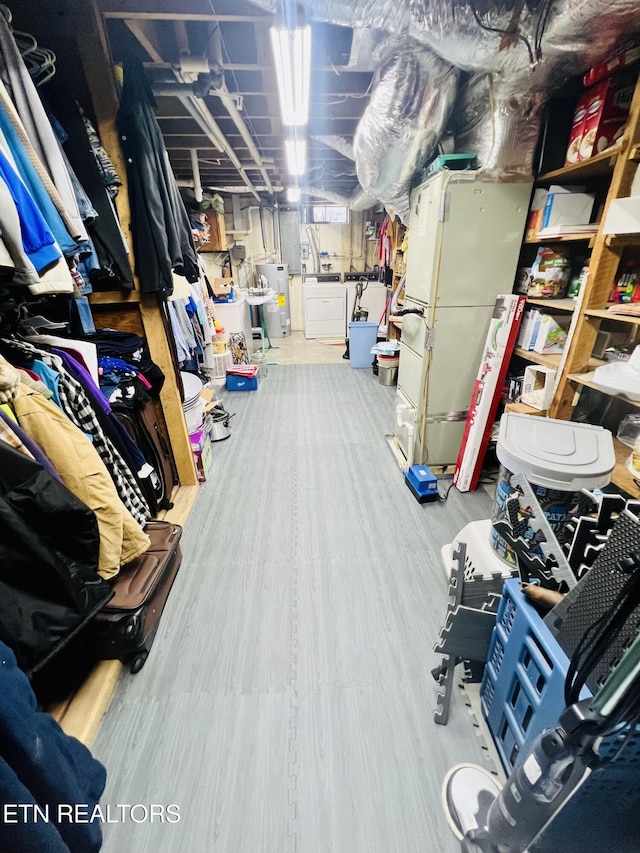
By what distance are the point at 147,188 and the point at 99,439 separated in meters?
1.25

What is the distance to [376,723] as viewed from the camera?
117cm

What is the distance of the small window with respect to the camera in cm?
687

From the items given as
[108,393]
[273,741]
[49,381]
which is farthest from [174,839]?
[108,393]

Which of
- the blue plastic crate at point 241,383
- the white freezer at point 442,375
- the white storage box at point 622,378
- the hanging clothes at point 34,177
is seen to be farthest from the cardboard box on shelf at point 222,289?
the white storage box at point 622,378

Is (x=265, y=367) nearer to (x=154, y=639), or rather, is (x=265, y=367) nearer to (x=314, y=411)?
(x=314, y=411)

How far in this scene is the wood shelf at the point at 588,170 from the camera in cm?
142

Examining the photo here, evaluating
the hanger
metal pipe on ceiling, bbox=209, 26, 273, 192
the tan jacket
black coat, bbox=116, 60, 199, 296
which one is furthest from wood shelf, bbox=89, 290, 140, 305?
metal pipe on ceiling, bbox=209, 26, 273, 192

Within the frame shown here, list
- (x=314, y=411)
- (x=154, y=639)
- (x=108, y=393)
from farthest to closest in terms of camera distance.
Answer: (x=314, y=411) < (x=108, y=393) < (x=154, y=639)

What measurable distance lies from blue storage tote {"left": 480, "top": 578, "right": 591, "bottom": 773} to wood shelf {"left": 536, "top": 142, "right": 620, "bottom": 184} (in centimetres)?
175

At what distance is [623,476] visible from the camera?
56.4 inches

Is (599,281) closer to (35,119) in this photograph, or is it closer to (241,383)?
(35,119)

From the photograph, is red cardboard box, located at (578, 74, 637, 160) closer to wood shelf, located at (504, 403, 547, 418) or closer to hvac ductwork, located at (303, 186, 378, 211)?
wood shelf, located at (504, 403, 547, 418)

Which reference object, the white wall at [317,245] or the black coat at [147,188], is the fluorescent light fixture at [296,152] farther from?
the white wall at [317,245]

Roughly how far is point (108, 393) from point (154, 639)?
1.14 meters
